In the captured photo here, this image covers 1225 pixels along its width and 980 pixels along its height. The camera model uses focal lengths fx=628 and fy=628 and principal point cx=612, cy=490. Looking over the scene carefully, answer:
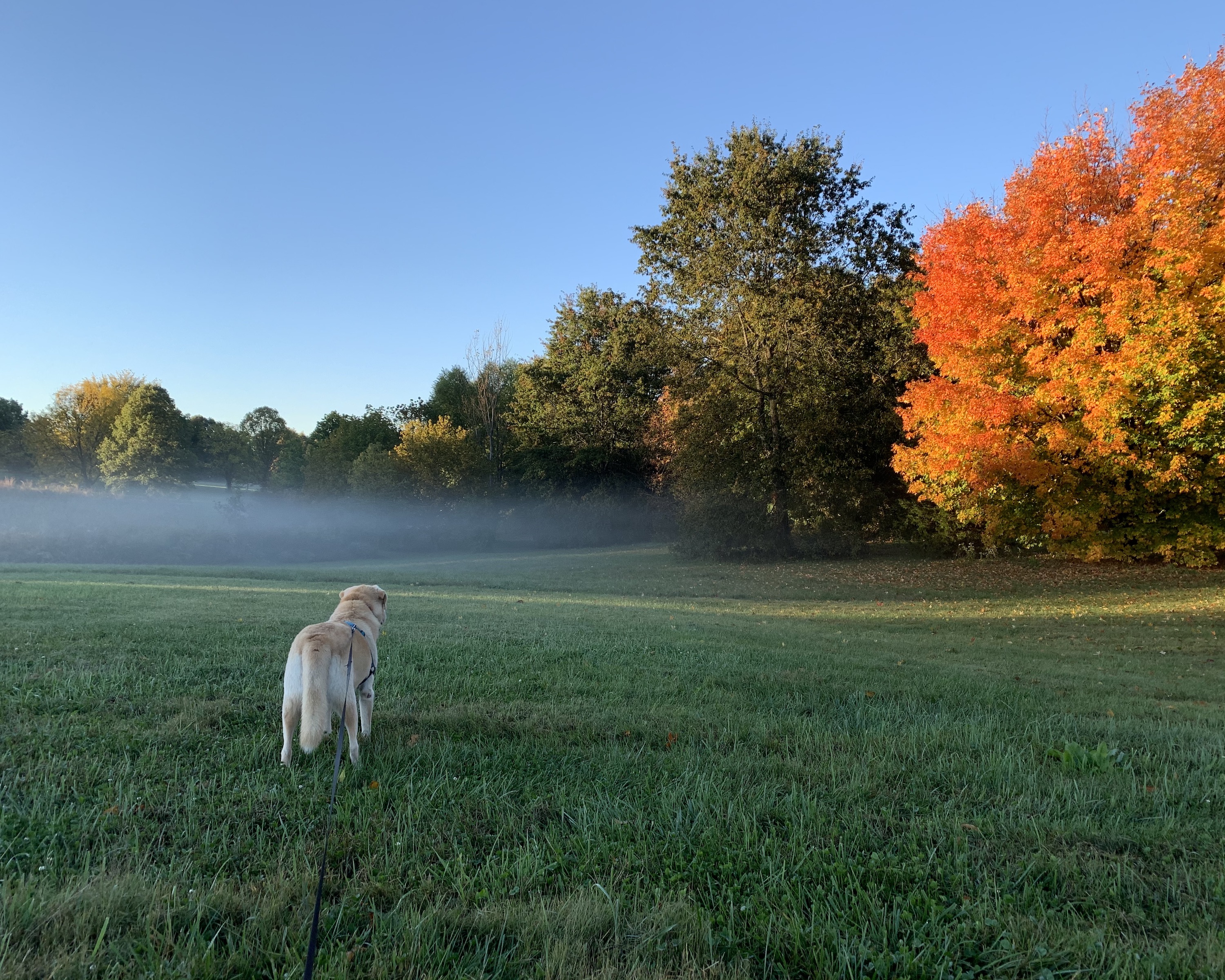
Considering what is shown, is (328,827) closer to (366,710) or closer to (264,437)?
(366,710)

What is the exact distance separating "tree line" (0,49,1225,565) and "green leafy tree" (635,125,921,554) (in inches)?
3.9

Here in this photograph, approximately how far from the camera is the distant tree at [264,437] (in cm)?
6788

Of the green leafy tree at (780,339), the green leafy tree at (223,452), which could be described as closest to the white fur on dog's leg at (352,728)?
the green leafy tree at (780,339)

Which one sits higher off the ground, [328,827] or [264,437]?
[264,437]

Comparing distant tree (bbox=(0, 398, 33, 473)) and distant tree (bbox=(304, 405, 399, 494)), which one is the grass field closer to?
distant tree (bbox=(304, 405, 399, 494))

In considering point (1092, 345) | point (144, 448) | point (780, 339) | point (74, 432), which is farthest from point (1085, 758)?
point (74, 432)

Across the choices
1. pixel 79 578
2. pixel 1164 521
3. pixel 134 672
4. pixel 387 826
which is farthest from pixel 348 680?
pixel 1164 521

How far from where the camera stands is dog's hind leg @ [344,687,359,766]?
350cm

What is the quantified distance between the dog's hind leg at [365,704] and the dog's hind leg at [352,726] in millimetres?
344

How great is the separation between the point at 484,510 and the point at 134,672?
36.7 meters

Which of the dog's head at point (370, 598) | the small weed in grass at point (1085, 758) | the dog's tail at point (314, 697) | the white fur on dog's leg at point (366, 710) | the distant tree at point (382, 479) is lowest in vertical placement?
the small weed in grass at point (1085, 758)

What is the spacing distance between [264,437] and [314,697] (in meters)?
75.5

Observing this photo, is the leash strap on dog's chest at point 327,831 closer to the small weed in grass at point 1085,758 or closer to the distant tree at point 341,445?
the small weed in grass at point 1085,758

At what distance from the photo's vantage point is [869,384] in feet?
82.7
